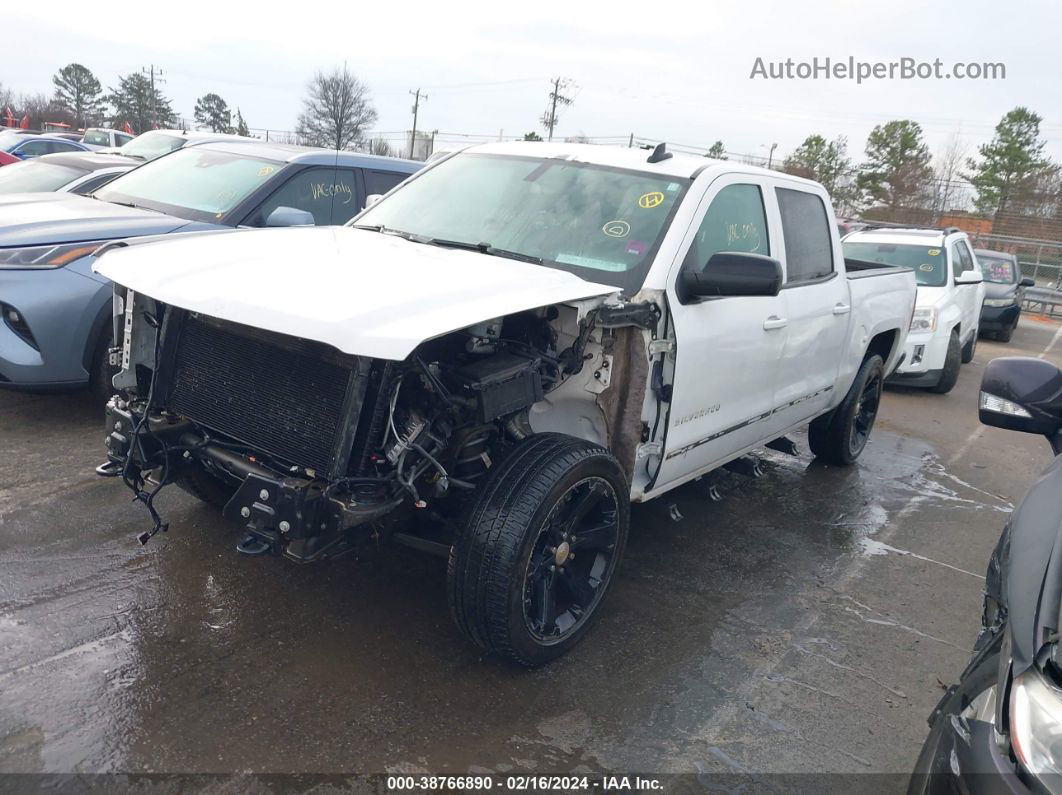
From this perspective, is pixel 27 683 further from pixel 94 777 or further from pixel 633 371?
pixel 633 371

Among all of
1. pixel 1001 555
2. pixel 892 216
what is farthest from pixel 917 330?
pixel 892 216

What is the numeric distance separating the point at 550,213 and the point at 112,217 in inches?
130

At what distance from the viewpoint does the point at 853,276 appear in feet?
18.4

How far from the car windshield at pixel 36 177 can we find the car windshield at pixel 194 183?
84.5 inches

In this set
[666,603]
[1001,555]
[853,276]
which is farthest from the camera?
[853,276]

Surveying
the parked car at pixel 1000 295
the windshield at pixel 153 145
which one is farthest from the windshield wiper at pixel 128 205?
the parked car at pixel 1000 295

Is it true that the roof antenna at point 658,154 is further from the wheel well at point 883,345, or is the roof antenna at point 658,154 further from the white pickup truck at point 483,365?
the wheel well at point 883,345

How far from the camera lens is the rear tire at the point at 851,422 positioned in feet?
19.5

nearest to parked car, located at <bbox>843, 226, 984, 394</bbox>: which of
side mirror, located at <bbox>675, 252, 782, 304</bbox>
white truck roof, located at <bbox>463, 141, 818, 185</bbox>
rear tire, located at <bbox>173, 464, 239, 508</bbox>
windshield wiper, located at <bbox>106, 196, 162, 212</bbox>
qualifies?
white truck roof, located at <bbox>463, 141, 818, 185</bbox>

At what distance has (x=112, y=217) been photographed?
5.62 m

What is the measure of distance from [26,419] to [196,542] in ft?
6.80

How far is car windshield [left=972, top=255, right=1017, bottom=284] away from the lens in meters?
15.9

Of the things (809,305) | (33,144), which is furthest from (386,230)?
(33,144)

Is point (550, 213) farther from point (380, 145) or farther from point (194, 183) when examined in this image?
point (380, 145)
